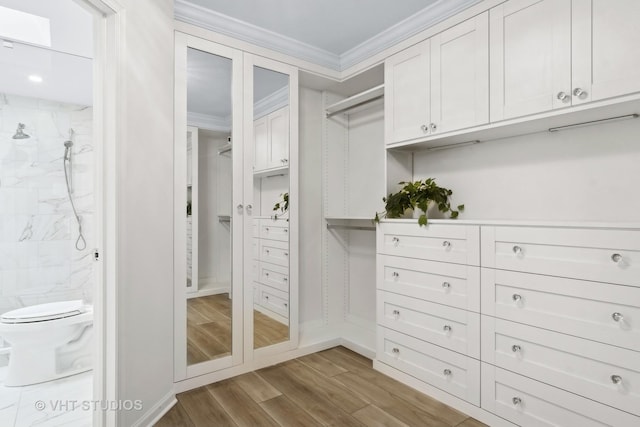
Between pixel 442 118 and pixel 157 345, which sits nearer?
pixel 157 345

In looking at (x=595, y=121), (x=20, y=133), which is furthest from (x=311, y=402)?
(x=20, y=133)

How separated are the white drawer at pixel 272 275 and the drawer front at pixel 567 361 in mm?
1511

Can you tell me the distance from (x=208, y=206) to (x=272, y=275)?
763 millimetres

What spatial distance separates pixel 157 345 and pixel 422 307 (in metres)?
1.68

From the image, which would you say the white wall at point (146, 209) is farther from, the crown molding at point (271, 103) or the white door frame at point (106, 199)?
the crown molding at point (271, 103)

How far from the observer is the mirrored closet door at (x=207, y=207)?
227cm

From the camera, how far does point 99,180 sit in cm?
163

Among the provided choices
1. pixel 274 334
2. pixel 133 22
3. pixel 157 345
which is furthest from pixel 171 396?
pixel 133 22

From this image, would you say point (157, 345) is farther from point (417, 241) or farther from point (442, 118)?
point (442, 118)

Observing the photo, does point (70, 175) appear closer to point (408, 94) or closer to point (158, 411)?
point (158, 411)

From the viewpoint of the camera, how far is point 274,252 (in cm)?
274

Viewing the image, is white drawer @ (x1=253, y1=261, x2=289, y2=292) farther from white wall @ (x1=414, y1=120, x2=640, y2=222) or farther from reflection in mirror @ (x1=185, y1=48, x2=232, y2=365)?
white wall @ (x1=414, y1=120, x2=640, y2=222)

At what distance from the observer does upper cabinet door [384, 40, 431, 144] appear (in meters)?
2.30

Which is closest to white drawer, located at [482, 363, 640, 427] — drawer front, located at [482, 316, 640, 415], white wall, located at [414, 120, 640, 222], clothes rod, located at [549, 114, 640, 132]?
drawer front, located at [482, 316, 640, 415]
